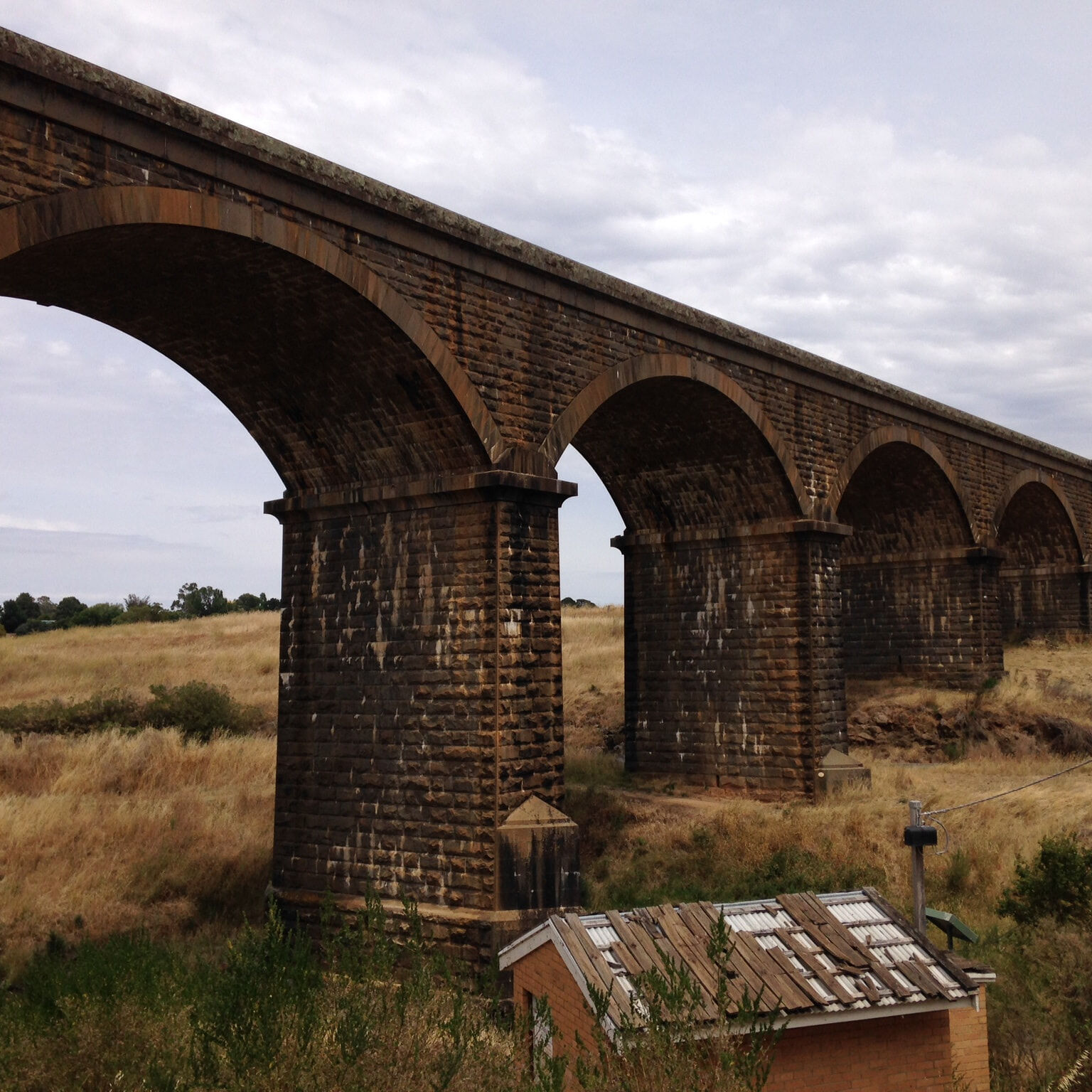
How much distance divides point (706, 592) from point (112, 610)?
4065 cm

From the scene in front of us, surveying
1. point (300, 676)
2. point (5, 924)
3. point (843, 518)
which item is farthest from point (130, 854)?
point (843, 518)

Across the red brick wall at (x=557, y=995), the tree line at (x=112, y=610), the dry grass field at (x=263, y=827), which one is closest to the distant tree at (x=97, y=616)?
the tree line at (x=112, y=610)

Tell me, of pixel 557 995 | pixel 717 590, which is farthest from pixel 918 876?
pixel 717 590

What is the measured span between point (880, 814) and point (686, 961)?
9046 millimetres

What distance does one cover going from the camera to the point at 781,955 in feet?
25.6

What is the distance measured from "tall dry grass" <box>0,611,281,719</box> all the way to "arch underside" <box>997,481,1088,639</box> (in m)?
19.1

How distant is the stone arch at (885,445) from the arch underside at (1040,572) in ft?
20.7

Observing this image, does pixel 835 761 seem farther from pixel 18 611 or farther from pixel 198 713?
pixel 18 611

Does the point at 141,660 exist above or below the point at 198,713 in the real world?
above

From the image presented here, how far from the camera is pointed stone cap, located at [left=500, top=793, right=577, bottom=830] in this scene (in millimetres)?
11789

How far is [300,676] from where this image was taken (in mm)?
13367

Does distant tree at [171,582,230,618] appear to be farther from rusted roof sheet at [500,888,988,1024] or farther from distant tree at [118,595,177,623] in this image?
rusted roof sheet at [500,888,988,1024]

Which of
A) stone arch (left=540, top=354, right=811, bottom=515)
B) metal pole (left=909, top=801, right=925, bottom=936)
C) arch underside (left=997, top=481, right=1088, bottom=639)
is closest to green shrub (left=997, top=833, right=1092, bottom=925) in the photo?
metal pole (left=909, top=801, right=925, bottom=936)

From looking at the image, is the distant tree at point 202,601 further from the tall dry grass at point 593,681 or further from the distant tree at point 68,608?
the tall dry grass at point 593,681
